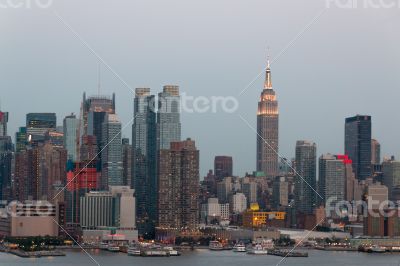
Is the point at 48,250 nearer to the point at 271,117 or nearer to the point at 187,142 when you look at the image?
the point at 187,142

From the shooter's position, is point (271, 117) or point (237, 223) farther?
point (271, 117)

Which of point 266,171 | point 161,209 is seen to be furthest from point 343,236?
point 266,171

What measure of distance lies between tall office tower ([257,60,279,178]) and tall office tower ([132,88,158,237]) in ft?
29.9

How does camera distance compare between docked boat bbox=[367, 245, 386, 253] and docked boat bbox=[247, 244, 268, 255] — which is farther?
docked boat bbox=[367, 245, 386, 253]

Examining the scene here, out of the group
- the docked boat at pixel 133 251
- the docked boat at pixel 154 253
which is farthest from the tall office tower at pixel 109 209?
the docked boat at pixel 154 253

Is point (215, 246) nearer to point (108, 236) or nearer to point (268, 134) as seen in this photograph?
point (108, 236)

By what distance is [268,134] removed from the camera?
6656 centimetres

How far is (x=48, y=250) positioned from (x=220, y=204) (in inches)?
911

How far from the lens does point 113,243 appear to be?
→ 4222 centimetres

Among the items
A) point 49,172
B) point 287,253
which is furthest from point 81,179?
point 287,253

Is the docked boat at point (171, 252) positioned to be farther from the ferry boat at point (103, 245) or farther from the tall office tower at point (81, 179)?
the tall office tower at point (81, 179)

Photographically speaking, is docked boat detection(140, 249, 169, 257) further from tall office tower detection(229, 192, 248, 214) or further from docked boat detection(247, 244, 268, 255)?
tall office tower detection(229, 192, 248, 214)

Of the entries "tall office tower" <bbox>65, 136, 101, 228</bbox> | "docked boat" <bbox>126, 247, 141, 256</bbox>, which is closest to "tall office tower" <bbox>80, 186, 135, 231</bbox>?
"tall office tower" <bbox>65, 136, 101, 228</bbox>

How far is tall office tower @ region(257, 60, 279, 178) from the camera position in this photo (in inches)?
2611
